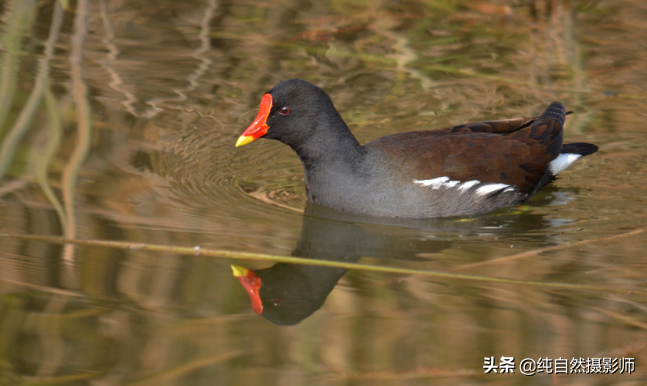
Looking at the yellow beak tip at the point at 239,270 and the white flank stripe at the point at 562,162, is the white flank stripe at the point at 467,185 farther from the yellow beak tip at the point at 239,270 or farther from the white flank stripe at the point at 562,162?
the yellow beak tip at the point at 239,270

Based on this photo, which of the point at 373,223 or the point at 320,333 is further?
the point at 373,223

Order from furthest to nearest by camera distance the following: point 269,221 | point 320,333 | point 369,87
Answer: point 369,87 → point 269,221 → point 320,333

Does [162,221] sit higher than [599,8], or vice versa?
[599,8]

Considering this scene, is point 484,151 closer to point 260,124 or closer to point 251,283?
point 260,124

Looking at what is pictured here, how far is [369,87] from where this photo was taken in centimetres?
676

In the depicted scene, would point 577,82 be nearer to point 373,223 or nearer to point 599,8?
point 599,8

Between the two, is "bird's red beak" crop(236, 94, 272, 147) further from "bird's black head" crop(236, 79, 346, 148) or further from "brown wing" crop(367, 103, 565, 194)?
"brown wing" crop(367, 103, 565, 194)

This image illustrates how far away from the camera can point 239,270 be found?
412 centimetres

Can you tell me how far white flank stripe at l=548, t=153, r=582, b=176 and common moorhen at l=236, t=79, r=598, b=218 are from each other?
393 millimetres

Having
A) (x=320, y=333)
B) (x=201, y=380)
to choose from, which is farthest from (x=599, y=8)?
(x=201, y=380)

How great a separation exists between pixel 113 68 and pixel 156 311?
360 centimetres

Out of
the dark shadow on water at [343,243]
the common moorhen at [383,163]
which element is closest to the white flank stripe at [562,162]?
the dark shadow on water at [343,243]

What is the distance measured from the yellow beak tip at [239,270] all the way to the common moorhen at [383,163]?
0.90 m

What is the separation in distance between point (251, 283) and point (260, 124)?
3.84 feet
